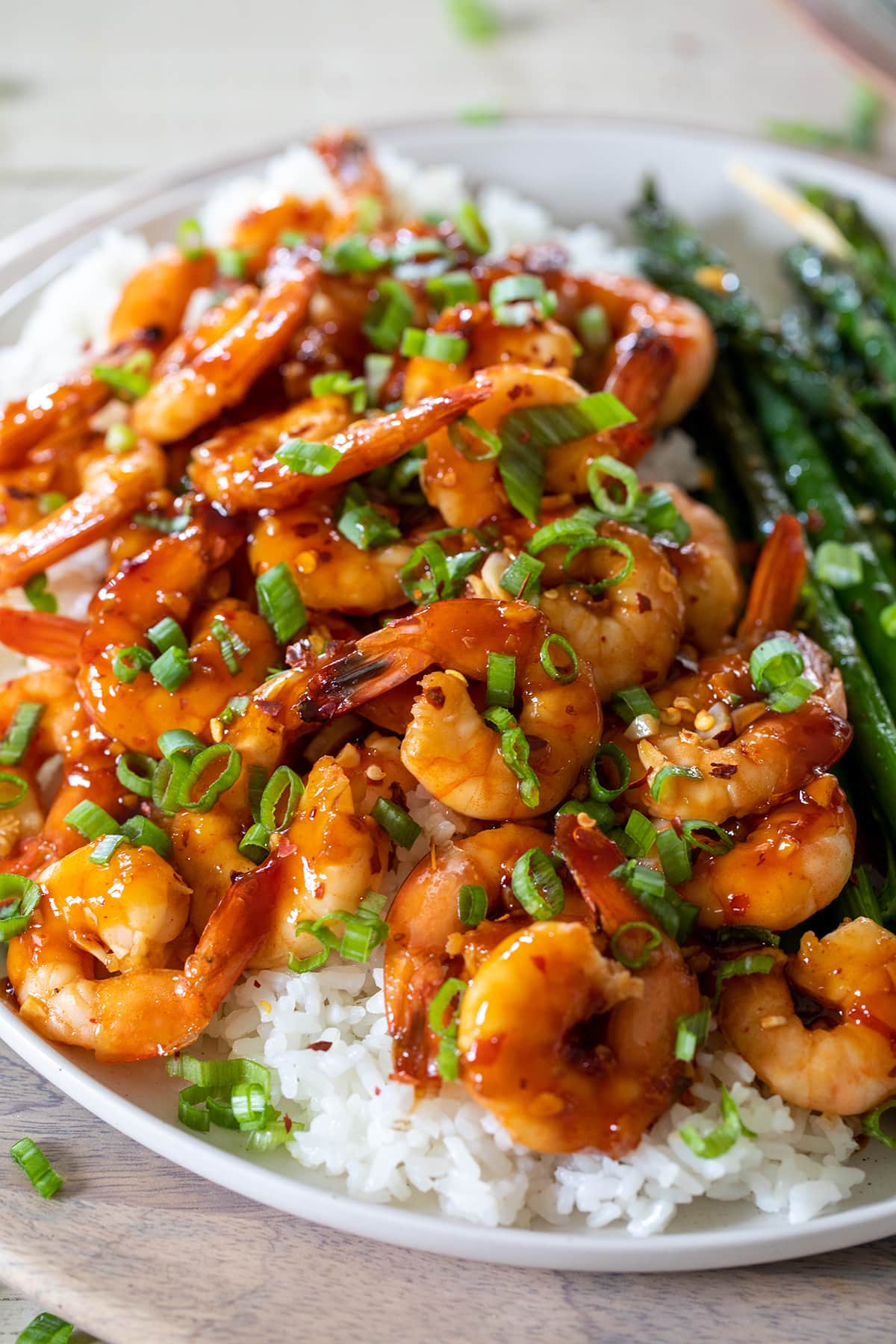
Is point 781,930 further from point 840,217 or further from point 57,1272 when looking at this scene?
point 840,217

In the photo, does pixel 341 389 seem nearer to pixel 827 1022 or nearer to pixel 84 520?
pixel 84 520

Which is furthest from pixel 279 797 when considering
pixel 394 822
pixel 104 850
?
pixel 104 850

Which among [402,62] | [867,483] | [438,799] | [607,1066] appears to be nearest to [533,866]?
[438,799]

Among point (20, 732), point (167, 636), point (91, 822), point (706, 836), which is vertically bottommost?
point (706, 836)

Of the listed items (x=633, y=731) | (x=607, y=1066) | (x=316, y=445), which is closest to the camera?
(x=607, y=1066)

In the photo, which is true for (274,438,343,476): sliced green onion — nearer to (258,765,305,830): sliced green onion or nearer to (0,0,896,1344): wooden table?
(258,765,305,830): sliced green onion

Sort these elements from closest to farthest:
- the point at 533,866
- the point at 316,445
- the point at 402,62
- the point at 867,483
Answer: the point at 533,866 → the point at 316,445 → the point at 867,483 → the point at 402,62
